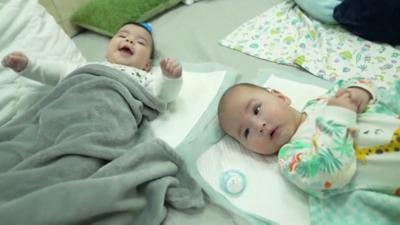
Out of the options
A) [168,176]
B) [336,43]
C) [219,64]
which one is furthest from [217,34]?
[168,176]

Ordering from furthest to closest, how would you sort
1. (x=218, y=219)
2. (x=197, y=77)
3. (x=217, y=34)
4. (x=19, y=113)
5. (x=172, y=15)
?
1. (x=172, y=15)
2. (x=217, y=34)
3. (x=197, y=77)
4. (x=19, y=113)
5. (x=218, y=219)

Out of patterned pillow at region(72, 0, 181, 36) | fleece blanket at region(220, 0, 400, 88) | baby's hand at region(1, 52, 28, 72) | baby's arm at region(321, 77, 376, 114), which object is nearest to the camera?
baby's arm at region(321, 77, 376, 114)

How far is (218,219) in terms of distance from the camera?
0.88 meters

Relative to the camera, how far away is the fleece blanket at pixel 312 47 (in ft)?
3.85

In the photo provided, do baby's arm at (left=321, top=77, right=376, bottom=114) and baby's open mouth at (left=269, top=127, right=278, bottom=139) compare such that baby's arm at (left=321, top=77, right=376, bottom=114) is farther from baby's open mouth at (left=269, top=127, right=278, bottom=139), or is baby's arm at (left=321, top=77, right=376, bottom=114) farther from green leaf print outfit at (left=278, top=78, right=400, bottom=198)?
baby's open mouth at (left=269, top=127, right=278, bottom=139)

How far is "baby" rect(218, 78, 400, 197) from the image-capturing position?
2.65ft

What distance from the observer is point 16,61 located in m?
1.07

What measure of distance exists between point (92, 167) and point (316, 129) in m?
0.53

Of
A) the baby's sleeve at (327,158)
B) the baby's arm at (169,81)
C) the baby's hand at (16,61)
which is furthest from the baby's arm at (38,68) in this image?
the baby's sleeve at (327,158)

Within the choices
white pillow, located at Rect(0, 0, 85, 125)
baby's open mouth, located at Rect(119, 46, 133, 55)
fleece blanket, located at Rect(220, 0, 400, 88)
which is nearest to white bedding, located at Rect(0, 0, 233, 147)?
white pillow, located at Rect(0, 0, 85, 125)

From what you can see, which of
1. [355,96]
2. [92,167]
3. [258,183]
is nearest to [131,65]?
[92,167]

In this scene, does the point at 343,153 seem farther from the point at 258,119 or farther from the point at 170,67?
the point at 170,67

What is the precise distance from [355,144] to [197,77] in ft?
1.90

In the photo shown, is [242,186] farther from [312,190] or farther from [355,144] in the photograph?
[355,144]
